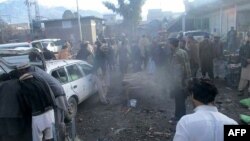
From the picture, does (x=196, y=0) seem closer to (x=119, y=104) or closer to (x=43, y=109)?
(x=119, y=104)

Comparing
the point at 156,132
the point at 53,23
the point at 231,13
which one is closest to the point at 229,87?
the point at 156,132

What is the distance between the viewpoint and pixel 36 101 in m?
4.39

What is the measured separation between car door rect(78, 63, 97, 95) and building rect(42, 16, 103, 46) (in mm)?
26348

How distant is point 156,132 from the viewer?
696cm

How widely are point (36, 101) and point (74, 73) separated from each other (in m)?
4.21

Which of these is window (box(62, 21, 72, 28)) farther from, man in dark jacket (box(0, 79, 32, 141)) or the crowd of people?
man in dark jacket (box(0, 79, 32, 141))

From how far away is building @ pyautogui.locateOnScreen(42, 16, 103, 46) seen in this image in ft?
118

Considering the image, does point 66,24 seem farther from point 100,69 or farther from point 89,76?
point 89,76

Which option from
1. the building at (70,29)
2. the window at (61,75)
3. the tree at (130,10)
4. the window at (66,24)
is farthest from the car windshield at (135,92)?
the window at (66,24)

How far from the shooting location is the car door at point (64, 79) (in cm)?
769

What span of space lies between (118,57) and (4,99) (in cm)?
953

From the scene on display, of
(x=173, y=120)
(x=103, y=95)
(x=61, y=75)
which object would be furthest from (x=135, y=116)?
(x=61, y=75)

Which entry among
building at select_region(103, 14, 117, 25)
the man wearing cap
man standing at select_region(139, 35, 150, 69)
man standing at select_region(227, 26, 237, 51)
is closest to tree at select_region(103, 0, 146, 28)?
building at select_region(103, 14, 117, 25)

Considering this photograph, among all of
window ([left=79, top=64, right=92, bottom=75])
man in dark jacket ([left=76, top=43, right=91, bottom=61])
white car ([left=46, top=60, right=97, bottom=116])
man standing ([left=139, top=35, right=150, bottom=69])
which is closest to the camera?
white car ([left=46, top=60, right=97, bottom=116])
